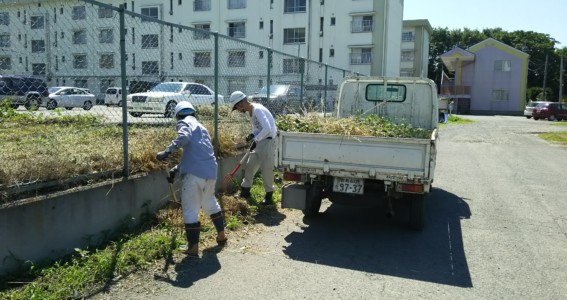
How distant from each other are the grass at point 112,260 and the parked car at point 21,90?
1.65 meters

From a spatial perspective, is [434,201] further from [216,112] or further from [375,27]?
[375,27]

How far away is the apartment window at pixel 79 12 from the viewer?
472 cm

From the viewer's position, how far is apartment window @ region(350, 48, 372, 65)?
41031mm

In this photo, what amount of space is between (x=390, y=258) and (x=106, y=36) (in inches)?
163

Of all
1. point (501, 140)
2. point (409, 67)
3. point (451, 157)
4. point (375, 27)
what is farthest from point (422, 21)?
point (451, 157)

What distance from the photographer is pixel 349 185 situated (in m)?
5.45

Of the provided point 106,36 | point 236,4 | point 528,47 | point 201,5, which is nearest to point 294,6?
point 236,4

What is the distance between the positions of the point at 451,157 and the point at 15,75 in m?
11.7

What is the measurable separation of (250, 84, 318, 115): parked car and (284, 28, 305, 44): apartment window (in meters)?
32.0

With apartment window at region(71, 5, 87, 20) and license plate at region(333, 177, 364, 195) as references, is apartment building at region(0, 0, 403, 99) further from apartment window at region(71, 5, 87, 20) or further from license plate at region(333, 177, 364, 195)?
license plate at region(333, 177, 364, 195)

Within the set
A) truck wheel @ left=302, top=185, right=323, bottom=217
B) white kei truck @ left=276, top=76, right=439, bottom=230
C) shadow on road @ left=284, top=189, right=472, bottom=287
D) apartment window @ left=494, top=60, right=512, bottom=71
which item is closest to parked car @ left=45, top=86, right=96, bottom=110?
white kei truck @ left=276, top=76, right=439, bottom=230

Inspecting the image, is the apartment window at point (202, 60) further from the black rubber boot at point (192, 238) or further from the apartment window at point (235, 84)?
the black rubber boot at point (192, 238)

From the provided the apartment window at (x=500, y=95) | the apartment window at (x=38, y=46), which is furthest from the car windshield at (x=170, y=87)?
the apartment window at (x=500, y=95)

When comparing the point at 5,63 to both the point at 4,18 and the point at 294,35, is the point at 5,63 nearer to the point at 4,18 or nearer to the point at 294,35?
the point at 4,18
